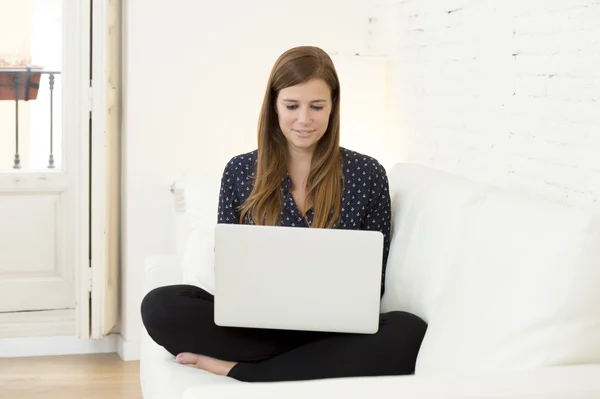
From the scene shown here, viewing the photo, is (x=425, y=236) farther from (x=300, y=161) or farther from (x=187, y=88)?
(x=187, y=88)

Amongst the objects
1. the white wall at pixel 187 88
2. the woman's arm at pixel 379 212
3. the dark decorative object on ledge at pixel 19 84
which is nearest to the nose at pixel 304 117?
the woman's arm at pixel 379 212

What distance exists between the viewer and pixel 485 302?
2.01 meters

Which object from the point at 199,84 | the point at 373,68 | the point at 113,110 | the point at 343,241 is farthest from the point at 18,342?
the point at 343,241

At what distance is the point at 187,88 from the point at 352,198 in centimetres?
160

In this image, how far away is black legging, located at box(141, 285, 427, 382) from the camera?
7.41 ft

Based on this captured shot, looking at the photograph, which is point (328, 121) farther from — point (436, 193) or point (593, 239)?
point (593, 239)

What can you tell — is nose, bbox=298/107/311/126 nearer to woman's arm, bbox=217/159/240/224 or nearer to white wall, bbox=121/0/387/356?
woman's arm, bbox=217/159/240/224

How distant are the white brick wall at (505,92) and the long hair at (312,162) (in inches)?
21.1

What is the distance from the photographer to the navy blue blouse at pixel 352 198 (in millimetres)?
2625

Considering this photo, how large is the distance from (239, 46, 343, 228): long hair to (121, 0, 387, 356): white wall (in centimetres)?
137

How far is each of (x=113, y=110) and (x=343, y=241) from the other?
2.23 m

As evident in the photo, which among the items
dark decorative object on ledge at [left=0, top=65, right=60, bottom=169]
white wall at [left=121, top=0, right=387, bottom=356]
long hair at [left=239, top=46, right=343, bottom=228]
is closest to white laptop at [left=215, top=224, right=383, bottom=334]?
long hair at [left=239, top=46, right=343, bottom=228]

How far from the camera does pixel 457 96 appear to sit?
3.19 meters

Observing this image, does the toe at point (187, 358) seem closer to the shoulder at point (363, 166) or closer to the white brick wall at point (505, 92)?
the shoulder at point (363, 166)
